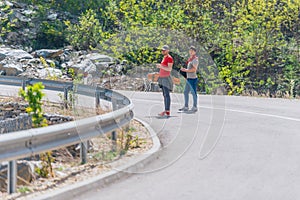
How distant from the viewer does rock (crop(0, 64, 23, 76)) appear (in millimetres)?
24953

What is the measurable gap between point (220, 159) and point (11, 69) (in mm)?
17274

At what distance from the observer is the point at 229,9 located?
95.6 ft

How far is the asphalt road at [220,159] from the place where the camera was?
7316mm

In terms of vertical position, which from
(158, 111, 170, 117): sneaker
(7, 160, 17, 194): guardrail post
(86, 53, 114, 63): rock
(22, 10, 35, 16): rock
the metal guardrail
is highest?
(22, 10, 35, 16): rock

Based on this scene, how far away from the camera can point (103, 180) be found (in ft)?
25.2

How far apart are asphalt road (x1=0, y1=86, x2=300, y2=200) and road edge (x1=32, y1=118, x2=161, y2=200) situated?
0.26 ft

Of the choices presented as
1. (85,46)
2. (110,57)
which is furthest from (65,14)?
(110,57)

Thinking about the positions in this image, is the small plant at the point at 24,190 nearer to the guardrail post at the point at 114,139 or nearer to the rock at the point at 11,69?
the guardrail post at the point at 114,139

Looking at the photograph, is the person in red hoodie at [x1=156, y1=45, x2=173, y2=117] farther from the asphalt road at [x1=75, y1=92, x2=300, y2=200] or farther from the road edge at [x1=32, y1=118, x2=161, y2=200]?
the road edge at [x1=32, y1=118, x2=161, y2=200]

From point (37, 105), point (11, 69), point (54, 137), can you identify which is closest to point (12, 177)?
point (54, 137)

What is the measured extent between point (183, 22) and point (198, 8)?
1.43 m

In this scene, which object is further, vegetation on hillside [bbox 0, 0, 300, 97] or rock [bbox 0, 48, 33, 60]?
rock [bbox 0, 48, 33, 60]

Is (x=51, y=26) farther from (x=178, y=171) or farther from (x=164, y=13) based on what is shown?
(x=178, y=171)

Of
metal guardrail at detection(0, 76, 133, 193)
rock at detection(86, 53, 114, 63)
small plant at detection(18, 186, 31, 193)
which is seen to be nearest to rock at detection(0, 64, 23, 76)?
rock at detection(86, 53, 114, 63)
